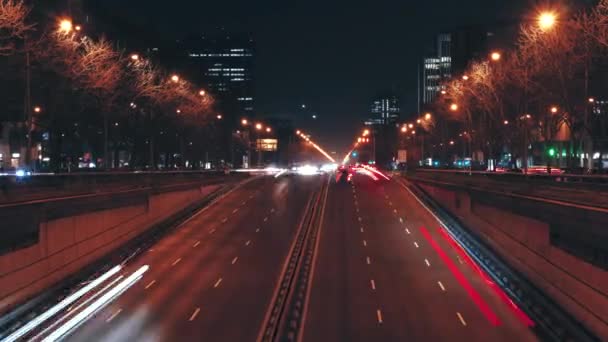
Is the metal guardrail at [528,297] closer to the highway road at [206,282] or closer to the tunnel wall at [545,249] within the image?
the tunnel wall at [545,249]

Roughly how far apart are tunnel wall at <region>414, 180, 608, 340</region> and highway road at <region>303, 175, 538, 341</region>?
2.20 m

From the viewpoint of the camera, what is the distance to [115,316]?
35.3 m

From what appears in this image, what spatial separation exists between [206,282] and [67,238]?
7.89m

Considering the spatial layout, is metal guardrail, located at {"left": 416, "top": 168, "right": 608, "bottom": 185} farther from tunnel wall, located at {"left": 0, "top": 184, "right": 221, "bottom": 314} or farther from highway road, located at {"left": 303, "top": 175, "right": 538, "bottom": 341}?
tunnel wall, located at {"left": 0, "top": 184, "right": 221, "bottom": 314}

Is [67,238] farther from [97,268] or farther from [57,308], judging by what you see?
[57,308]

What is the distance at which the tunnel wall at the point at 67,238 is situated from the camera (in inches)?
1428

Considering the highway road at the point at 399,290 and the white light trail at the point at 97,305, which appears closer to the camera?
the white light trail at the point at 97,305

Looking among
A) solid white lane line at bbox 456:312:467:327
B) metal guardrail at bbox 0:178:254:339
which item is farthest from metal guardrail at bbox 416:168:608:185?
metal guardrail at bbox 0:178:254:339

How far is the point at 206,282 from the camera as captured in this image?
44.4 meters

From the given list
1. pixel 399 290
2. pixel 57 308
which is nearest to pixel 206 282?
pixel 57 308

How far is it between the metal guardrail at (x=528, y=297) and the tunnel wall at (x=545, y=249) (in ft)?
1.17

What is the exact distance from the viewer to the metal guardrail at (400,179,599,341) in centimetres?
3175

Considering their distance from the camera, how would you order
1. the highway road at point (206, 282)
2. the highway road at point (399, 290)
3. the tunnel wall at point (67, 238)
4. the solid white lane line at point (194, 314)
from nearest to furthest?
1. the highway road at point (206, 282)
2. the highway road at point (399, 290)
3. the solid white lane line at point (194, 314)
4. the tunnel wall at point (67, 238)

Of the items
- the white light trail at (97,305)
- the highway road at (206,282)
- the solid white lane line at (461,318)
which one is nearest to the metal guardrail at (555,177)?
the solid white lane line at (461,318)
